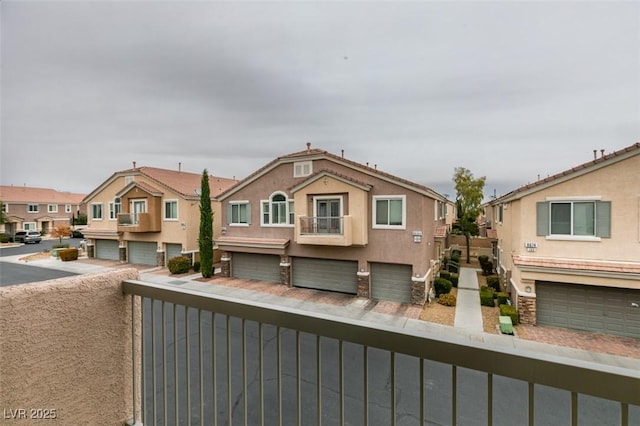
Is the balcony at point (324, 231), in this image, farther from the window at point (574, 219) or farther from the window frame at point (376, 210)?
the window at point (574, 219)

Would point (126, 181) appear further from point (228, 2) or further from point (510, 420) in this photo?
point (510, 420)

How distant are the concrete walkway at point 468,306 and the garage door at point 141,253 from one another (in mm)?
18864

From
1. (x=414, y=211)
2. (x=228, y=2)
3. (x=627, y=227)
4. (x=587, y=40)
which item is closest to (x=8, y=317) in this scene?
(x=228, y=2)

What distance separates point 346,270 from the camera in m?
13.5

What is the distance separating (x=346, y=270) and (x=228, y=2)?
1073cm

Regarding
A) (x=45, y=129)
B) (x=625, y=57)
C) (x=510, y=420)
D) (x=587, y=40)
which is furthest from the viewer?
(x=45, y=129)

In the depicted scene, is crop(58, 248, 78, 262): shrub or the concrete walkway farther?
crop(58, 248, 78, 262): shrub

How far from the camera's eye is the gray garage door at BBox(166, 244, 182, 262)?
19.3 metres

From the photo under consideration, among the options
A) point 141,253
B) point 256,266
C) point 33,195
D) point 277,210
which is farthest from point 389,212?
point 33,195

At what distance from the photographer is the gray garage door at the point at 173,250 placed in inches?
758

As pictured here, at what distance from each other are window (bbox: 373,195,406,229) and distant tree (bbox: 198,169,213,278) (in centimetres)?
949

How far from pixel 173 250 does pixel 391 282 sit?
47.5ft

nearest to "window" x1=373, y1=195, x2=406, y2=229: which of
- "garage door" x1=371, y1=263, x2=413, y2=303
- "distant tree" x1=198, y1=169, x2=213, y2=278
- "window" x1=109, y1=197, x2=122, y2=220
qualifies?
"garage door" x1=371, y1=263, x2=413, y2=303

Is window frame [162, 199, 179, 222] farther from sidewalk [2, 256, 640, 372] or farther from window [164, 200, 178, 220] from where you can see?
sidewalk [2, 256, 640, 372]
